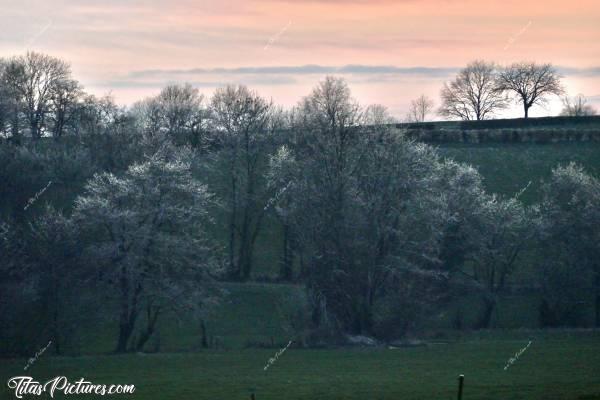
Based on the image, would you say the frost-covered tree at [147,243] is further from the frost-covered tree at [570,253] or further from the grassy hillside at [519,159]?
the grassy hillside at [519,159]

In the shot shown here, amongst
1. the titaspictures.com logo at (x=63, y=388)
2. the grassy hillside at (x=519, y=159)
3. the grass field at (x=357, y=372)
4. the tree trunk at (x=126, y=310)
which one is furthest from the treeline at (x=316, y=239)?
the grassy hillside at (x=519, y=159)

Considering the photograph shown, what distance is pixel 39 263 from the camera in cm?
4659

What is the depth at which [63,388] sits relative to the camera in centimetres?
3180

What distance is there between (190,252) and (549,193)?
2875 centimetres

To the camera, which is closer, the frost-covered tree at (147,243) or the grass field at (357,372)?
the grass field at (357,372)

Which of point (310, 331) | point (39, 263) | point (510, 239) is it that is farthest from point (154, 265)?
point (510, 239)

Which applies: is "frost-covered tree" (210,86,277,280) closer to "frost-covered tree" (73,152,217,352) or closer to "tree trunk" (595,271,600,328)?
"frost-covered tree" (73,152,217,352)

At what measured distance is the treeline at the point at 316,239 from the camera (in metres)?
46.9

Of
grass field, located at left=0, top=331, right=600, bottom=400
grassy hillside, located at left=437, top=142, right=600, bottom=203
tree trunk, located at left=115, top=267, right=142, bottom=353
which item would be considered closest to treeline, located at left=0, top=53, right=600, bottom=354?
tree trunk, located at left=115, top=267, right=142, bottom=353

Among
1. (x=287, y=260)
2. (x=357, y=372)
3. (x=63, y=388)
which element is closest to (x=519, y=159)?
(x=287, y=260)

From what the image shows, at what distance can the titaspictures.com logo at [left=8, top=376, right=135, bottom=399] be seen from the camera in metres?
30.5

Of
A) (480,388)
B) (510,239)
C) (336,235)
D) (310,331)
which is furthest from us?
(510,239)

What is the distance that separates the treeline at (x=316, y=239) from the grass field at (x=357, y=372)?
16.4 ft

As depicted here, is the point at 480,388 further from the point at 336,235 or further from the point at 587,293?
the point at 587,293
